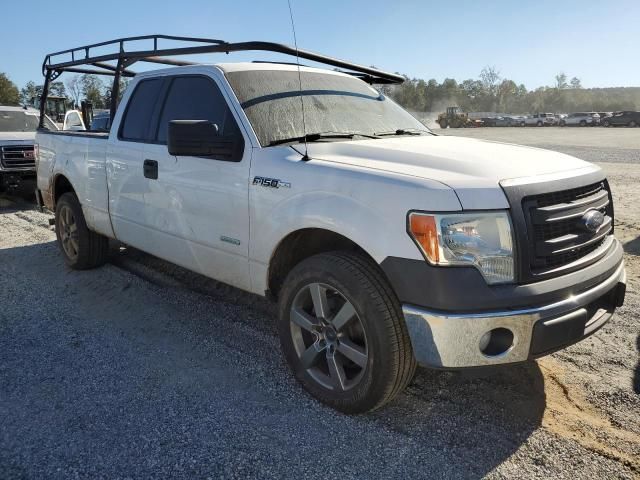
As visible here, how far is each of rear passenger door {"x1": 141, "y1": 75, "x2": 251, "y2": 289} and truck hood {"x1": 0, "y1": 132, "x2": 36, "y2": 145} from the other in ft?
25.9

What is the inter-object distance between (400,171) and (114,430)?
204cm

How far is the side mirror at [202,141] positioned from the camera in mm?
3250

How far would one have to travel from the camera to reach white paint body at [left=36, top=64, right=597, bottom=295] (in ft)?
8.54

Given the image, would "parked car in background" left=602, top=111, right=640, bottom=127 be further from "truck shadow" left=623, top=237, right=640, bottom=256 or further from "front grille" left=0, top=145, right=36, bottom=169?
"front grille" left=0, top=145, right=36, bottom=169

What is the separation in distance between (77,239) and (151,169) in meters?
1.98

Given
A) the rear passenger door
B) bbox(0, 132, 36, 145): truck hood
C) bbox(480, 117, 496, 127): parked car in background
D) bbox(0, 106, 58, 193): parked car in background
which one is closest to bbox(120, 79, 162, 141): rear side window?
the rear passenger door

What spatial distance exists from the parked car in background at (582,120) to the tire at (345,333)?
5914 cm

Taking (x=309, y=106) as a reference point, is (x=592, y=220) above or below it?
below

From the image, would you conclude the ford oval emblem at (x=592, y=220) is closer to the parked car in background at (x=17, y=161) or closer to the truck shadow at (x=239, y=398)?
the truck shadow at (x=239, y=398)

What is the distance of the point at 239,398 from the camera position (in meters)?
3.15

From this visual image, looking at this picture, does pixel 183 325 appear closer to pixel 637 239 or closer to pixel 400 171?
pixel 400 171

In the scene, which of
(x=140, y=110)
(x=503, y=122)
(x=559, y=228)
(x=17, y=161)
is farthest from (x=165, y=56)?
(x=503, y=122)

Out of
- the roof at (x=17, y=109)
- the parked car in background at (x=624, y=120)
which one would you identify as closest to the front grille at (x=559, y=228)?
the roof at (x=17, y=109)

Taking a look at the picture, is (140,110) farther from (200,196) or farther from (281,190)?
(281,190)
